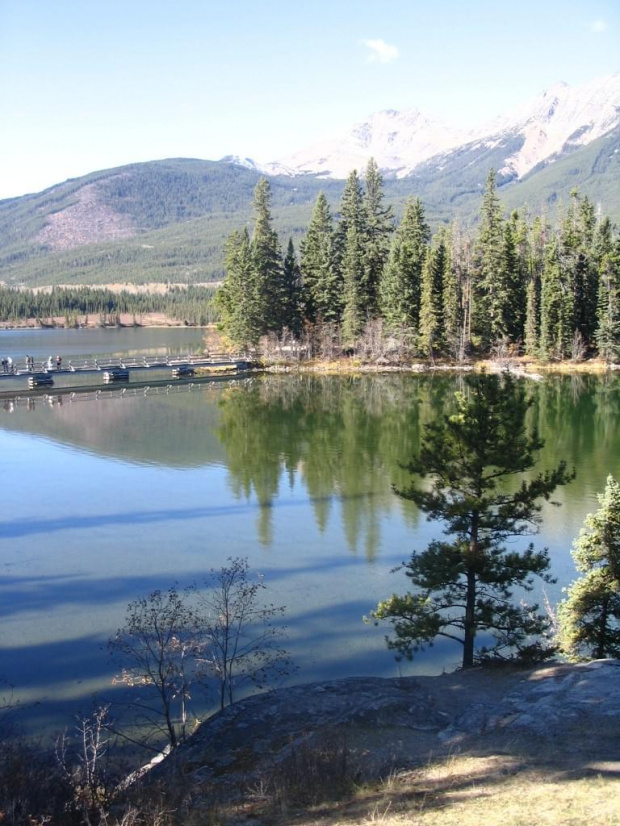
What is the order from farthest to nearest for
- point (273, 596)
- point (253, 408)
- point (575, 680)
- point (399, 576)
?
point (253, 408), point (399, 576), point (273, 596), point (575, 680)

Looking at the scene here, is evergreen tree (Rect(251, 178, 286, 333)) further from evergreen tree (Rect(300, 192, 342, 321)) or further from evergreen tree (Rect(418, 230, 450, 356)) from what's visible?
evergreen tree (Rect(418, 230, 450, 356))

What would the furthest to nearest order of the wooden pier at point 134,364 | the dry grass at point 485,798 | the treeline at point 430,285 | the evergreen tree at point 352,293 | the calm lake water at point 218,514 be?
the evergreen tree at point 352,293 → the treeline at point 430,285 → the wooden pier at point 134,364 → the calm lake water at point 218,514 → the dry grass at point 485,798

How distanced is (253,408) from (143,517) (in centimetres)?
2546

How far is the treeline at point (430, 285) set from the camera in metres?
69.4

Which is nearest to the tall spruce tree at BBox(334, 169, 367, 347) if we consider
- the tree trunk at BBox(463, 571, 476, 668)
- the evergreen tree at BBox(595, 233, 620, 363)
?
the evergreen tree at BBox(595, 233, 620, 363)

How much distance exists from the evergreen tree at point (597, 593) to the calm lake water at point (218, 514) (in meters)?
2.81

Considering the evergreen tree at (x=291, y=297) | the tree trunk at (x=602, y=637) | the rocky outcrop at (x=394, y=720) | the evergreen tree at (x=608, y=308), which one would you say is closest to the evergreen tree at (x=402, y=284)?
the evergreen tree at (x=291, y=297)

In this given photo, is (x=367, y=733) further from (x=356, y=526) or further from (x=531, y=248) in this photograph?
(x=531, y=248)

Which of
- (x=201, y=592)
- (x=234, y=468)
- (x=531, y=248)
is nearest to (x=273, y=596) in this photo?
(x=201, y=592)

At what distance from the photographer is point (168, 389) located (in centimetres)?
6109

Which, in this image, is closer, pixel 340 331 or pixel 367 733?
pixel 367 733

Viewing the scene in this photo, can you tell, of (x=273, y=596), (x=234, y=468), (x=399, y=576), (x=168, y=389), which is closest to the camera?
(x=273, y=596)

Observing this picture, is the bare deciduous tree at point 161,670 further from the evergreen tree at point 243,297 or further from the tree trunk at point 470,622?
the evergreen tree at point 243,297

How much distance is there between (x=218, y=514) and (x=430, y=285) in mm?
48226
